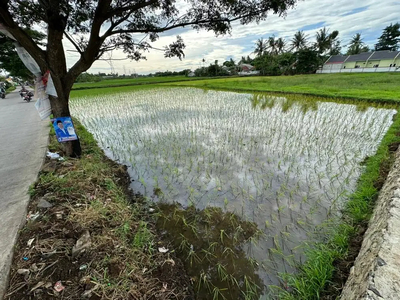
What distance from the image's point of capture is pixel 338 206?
9.43ft

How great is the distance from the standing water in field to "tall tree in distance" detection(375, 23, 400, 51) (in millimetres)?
57652

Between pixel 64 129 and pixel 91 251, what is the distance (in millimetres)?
2789

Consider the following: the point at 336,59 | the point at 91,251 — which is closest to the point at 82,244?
the point at 91,251

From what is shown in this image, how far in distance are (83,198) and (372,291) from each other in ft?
11.1

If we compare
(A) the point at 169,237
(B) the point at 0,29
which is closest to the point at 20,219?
(A) the point at 169,237

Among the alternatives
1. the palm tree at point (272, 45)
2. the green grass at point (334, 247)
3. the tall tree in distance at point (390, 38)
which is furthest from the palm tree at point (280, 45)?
the green grass at point (334, 247)

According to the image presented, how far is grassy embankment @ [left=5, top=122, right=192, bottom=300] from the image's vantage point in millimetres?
1655

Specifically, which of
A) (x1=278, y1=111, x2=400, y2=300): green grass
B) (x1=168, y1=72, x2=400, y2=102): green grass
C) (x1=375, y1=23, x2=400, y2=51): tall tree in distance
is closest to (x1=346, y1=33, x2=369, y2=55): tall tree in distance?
(x1=375, y1=23, x2=400, y2=51): tall tree in distance

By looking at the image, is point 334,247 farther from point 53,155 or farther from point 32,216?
point 53,155

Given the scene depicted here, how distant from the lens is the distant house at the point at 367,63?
3170 cm

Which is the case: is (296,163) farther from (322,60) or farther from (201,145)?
(322,60)

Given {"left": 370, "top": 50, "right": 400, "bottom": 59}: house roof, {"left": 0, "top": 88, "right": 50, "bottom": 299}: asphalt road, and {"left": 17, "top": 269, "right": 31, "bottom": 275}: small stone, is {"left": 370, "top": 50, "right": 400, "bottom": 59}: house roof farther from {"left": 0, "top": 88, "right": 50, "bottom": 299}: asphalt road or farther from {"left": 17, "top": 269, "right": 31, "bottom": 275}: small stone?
{"left": 17, "top": 269, "right": 31, "bottom": 275}: small stone

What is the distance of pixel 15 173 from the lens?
3387 mm

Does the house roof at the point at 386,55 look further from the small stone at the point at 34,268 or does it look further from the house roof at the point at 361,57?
the small stone at the point at 34,268
